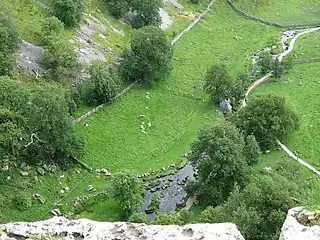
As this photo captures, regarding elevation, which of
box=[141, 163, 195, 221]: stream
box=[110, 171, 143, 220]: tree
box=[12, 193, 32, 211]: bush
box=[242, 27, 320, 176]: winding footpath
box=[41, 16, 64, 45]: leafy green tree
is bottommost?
box=[141, 163, 195, 221]: stream

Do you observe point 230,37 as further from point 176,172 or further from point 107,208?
point 107,208

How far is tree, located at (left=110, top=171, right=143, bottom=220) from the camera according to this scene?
A: 204 feet

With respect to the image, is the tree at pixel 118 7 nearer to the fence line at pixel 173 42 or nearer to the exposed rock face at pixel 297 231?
the fence line at pixel 173 42

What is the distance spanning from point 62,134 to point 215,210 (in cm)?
2471

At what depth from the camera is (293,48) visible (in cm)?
11669

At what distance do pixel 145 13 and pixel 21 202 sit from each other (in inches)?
2242

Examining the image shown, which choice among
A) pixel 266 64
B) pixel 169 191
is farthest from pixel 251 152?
pixel 266 64

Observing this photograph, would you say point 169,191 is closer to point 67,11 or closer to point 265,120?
point 265,120

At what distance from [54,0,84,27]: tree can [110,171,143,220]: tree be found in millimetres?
43667

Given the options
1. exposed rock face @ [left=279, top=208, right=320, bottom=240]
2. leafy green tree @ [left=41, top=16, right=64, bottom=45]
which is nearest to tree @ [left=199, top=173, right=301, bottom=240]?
exposed rock face @ [left=279, top=208, right=320, bottom=240]

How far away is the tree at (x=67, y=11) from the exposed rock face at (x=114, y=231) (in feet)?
253

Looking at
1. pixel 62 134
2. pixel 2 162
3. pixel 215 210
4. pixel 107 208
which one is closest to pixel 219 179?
pixel 215 210

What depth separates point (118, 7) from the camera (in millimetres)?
109875

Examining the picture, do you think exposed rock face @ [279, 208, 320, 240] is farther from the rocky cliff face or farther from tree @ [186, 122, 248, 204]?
tree @ [186, 122, 248, 204]
